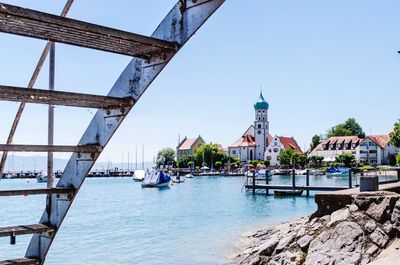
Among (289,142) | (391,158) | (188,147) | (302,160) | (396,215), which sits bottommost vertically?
(396,215)

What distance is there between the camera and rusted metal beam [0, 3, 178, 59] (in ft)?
10.4

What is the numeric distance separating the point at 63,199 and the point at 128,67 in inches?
50.9

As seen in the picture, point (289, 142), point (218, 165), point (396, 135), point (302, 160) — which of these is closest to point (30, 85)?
point (396, 135)

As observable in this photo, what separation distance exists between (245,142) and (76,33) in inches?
6303

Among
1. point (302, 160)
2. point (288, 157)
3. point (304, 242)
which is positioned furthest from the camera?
point (302, 160)

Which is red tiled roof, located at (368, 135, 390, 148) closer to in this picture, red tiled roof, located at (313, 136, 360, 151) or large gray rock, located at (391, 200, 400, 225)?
red tiled roof, located at (313, 136, 360, 151)

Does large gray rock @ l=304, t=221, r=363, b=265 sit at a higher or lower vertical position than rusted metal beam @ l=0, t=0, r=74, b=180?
lower

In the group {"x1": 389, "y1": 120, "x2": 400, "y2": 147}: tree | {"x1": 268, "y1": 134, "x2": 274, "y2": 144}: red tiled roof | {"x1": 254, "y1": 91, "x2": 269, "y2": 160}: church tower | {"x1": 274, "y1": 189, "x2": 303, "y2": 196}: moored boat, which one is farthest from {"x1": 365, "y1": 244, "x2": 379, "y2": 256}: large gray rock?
{"x1": 268, "y1": 134, "x2": 274, "y2": 144}: red tiled roof

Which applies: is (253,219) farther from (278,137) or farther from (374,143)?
(278,137)

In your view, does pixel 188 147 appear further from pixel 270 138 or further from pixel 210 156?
pixel 270 138

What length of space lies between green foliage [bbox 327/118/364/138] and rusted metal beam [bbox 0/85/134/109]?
157211 mm

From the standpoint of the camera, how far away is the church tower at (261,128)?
160m

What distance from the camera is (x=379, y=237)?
488 inches

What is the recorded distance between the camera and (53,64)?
4.30 m
